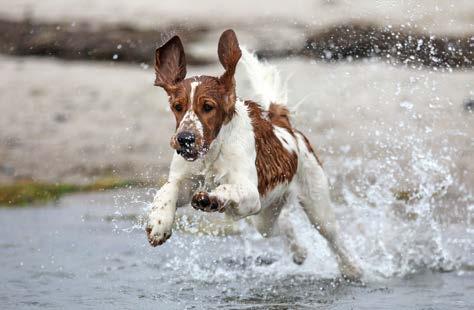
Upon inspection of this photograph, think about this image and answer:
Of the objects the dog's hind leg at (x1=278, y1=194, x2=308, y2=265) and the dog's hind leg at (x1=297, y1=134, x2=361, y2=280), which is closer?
the dog's hind leg at (x1=297, y1=134, x2=361, y2=280)

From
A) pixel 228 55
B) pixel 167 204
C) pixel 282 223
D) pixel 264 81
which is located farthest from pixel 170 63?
pixel 282 223

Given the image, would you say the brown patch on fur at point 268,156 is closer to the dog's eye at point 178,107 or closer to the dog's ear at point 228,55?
the dog's ear at point 228,55

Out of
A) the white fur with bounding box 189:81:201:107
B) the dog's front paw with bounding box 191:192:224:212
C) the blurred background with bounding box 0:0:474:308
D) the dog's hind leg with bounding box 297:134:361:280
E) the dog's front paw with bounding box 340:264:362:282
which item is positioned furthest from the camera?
the blurred background with bounding box 0:0:474:308

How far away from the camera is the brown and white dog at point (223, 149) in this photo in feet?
21.0

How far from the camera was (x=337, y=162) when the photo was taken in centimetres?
1223

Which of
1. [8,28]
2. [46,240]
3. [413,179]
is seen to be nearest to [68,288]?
[46,240]

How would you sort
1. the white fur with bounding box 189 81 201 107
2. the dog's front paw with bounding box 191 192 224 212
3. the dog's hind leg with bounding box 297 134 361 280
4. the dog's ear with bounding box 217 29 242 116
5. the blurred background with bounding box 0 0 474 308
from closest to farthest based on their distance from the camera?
1. the dog's front paw with bounding box 191 192 224 212
2. the white fur with bounding box 189 81 201 107
3. the dog's ear with bounding box 217 29 242 116
4. the dog's hind leg with bounding box 297 134 361 280
5. the blurred background with bounding box 0 0 474 308

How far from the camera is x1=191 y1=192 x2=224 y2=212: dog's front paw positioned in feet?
20.2

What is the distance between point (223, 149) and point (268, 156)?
521 millimetres

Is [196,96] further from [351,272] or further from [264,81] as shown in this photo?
[351,272]

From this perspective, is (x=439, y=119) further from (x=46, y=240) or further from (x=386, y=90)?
(x=46, y=240)

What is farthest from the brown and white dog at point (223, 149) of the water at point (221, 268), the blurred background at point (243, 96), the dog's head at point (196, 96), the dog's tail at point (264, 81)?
the blurred background at point (243, 96)

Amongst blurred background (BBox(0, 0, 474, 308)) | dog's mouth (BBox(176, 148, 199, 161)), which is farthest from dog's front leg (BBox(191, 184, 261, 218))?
blurred background (BBox(0, 0, 474, 308))

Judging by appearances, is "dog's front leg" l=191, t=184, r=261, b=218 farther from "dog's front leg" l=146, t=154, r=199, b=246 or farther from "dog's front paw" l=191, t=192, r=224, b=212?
"dog's front leg" l=146, t=154, r=199, b=246
